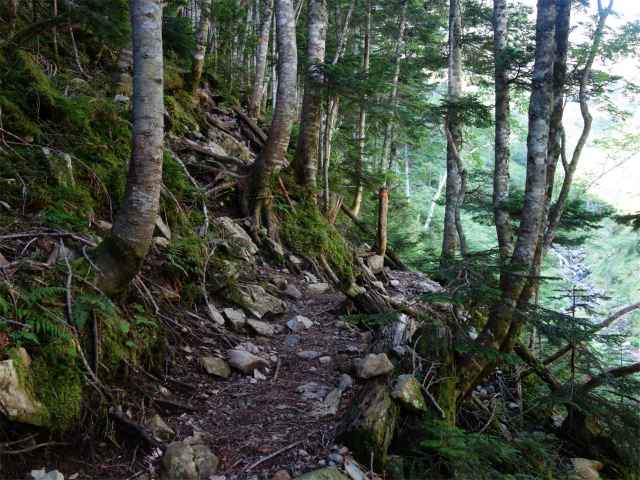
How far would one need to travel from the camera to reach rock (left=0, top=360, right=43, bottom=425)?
6.70ft

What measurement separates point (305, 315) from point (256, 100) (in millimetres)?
8011

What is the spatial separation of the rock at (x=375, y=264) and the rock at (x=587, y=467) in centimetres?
517

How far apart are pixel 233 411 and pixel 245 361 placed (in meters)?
0.67

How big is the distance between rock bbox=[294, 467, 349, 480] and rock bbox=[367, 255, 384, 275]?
6331 mm

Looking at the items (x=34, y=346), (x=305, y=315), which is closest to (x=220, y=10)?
(x=305, y=315)

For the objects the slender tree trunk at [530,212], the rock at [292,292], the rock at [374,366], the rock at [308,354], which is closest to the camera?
the rock at [374,366]

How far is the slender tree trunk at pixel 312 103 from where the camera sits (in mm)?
7500

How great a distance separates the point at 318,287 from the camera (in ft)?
21.4

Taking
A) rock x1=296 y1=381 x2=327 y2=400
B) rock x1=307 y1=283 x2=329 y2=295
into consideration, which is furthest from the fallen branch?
rock x1=307 y1=283 x2=329 y2=295

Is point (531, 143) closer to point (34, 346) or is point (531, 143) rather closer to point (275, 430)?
point (275, 430)

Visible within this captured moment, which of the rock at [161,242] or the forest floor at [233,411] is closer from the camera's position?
the forest floor at [233,411]

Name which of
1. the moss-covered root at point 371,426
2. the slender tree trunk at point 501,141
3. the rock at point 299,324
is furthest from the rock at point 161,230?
the slender tree trunk at point 501,141

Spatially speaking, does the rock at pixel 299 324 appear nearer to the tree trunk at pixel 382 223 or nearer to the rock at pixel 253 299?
the rock at pixel 253 299

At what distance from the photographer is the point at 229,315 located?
4.61 m
